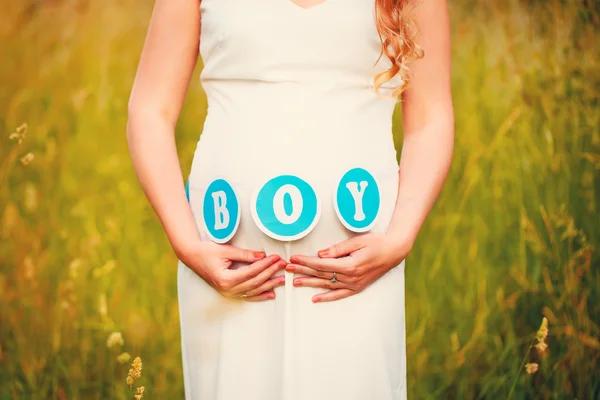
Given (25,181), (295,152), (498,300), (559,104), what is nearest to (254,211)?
(295,152)

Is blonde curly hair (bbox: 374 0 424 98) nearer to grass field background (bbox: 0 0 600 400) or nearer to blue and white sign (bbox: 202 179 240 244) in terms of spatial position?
blue and white sign (bbox: 202 179 240 244)

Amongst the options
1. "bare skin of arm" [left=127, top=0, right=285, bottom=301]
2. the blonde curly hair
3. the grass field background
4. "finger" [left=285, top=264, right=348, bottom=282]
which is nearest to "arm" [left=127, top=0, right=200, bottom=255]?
"bare skin of arm" [left=127, top=0, right=285, bottom=301]

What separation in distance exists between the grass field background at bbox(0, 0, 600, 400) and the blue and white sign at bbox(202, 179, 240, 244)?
2.74 feet

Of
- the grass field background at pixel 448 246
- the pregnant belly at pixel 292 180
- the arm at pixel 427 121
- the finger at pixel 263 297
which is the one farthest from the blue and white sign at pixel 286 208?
the grass field background at pixel 448 246

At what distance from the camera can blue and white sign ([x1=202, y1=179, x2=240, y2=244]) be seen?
1709 millimetres

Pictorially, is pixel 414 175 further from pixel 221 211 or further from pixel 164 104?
pixel 164 104

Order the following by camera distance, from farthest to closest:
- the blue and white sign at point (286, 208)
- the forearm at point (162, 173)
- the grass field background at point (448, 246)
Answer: the grass field background at point (448, 246) < the forearm at point (162, 173) < the blue and white sign at point (286, 208)

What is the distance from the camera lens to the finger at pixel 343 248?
171 cm

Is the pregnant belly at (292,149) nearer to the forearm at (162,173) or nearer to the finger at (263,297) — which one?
the forearm at (162,173)

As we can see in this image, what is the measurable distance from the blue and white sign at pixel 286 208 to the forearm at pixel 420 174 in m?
0.21

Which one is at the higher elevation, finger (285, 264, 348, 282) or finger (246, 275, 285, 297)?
finger (285, 264, 348, 282)

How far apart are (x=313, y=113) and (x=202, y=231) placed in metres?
0.34

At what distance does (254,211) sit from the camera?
5.52ft

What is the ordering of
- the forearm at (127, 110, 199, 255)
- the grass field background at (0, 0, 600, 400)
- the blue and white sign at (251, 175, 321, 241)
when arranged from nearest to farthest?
the blue and white sign at (251, 175, 321, 241)
the forearm at (127, 110, 199, 255)
the grass field background at (0, 0, 600, 400)
